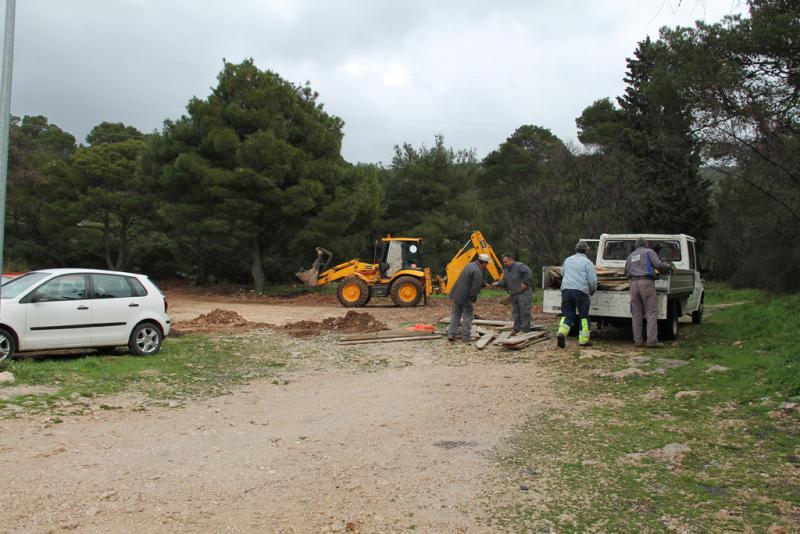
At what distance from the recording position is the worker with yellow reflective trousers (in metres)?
11.2

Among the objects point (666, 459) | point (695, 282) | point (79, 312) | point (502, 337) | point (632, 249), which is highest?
point (632, 249)

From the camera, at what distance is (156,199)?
3147 cm

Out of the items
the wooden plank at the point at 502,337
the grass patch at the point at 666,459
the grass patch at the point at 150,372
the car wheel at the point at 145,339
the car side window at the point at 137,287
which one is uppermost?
the car side window at the point at 137,287

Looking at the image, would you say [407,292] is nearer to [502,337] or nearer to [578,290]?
[502,337]

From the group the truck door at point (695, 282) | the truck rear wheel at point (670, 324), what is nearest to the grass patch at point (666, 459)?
the truck rear wheel at point (670, 324)

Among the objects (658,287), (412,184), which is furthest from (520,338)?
(412,184)

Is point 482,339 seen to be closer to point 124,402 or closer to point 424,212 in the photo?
point 124,402

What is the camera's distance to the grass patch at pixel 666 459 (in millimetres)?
4145

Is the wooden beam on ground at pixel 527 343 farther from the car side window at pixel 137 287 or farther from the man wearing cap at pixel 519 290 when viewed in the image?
the car side window at pixel 137 287

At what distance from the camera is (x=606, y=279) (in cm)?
1242

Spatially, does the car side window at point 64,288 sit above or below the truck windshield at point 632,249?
below

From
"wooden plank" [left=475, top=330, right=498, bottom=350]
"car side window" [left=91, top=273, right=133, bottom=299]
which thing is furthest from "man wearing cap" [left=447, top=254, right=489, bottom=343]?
"car side window" [left=91, top=273, right=133, bottom=299]

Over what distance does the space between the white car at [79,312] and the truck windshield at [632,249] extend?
948cm

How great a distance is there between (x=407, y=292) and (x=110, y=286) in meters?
12.6
